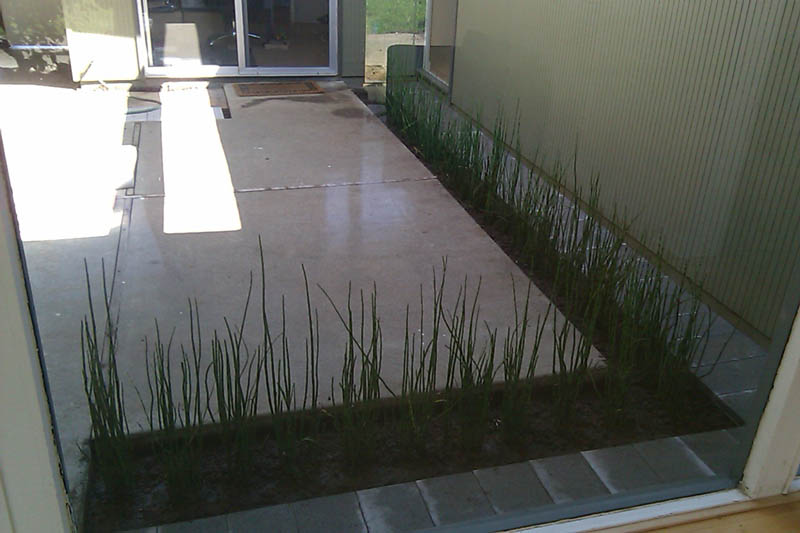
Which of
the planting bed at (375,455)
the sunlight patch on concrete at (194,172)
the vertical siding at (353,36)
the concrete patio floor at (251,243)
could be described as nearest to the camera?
the planting bed at (375,455)

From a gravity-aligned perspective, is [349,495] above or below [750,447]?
below

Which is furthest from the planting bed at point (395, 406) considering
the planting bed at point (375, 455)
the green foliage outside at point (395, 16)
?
the green foliage outside at point (395, 16)

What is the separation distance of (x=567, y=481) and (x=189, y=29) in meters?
5.16

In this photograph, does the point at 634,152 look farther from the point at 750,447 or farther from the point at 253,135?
the point at 253,135

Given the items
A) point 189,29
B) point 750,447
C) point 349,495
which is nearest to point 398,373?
point 349,495

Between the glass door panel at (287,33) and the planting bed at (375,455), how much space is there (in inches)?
183

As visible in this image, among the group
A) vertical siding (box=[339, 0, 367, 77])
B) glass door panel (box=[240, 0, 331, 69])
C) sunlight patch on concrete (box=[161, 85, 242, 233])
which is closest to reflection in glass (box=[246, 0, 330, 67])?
glass door panel (box=[240, 0, 331, 69])

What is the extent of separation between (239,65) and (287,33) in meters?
0.48

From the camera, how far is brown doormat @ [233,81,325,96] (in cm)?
564

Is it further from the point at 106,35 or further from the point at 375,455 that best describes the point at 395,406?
the point at 106,35

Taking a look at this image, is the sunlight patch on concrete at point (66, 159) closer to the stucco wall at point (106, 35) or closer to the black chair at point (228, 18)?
the stucco wall at point (106, 35)

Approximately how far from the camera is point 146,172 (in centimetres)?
376

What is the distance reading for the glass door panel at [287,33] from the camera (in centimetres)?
587

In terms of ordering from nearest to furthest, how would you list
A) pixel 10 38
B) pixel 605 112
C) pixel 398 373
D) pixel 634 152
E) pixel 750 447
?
pixel 750 447, pixel 10 38, pixel 398 373, pixel 634 152, pixel 605 112
